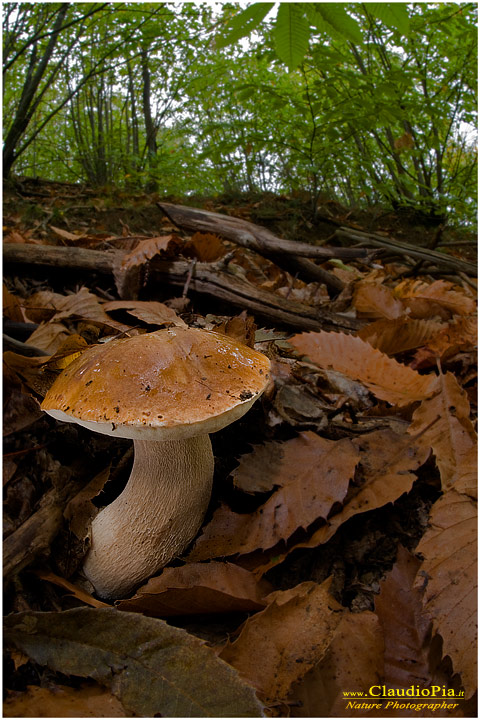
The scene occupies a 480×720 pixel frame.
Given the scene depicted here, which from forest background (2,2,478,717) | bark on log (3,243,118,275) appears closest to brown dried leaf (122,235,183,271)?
forest background (2,2,478,717)

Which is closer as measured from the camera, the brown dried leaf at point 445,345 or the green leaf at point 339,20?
the green leaf at point 339,20

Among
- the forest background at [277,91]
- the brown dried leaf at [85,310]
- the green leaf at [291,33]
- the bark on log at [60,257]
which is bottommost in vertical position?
the brown dried leaf at [85,310]

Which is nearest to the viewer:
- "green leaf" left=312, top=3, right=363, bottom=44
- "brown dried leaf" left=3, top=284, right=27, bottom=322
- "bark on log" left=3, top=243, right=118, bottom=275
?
"green leaf" left=312, top=3, right=363, bottom=44

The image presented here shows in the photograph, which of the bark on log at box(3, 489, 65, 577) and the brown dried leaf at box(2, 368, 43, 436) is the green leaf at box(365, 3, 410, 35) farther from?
the bark on log at box(3, 489, 65, 577)

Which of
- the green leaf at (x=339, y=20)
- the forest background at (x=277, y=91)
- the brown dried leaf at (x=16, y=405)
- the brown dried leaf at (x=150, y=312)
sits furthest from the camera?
the forest background at (x=277, y=91)

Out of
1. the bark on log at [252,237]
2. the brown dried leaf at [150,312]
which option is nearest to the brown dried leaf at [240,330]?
the brown dried leaf at [150,312]

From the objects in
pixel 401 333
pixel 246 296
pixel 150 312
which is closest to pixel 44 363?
pixel 150 312

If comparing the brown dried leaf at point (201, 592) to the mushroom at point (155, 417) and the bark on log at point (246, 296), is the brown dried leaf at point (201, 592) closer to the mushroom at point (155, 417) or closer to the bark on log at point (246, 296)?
the mushroom at point (155, 417)

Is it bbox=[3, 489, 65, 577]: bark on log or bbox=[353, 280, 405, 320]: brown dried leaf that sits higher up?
bbox=[353, 280, 405, 320]: brown dried leaf
